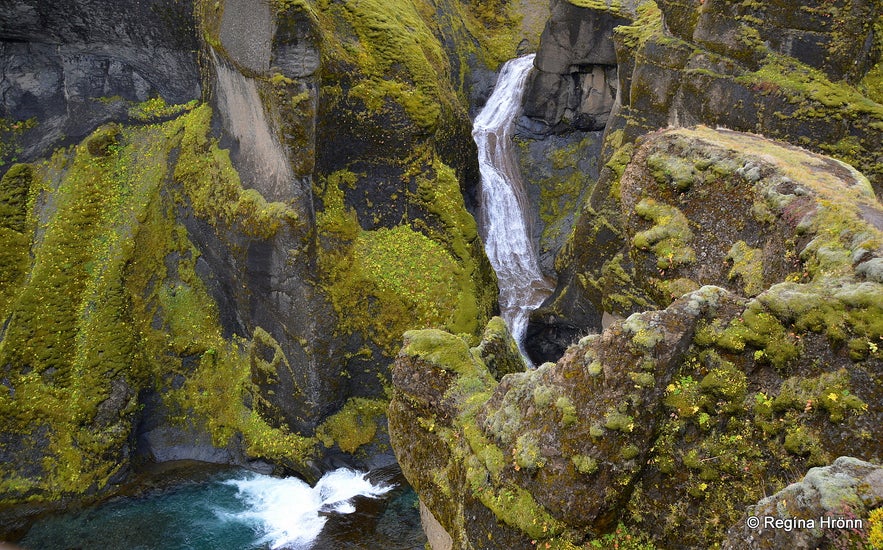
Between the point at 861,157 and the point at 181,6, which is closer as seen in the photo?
the point at 861,157

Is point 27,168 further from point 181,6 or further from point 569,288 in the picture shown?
point 569,288

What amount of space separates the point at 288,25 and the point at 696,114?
12.9 m

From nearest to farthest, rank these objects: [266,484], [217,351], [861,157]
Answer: [861,157] → [266,484] → [217,351]

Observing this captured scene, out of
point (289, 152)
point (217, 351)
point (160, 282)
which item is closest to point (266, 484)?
point (217, 351)

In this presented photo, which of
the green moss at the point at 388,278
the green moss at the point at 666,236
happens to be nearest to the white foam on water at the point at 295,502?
the green moss at the point at 388,278

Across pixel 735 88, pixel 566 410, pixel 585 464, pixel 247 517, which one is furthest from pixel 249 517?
pixel 735 88

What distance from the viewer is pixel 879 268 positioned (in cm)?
611

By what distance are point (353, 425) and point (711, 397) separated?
15.2 meters

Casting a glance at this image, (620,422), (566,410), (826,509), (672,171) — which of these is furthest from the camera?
(672,171)

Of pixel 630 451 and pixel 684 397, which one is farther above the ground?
pixel 684 397

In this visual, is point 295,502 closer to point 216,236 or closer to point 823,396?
point 216,236

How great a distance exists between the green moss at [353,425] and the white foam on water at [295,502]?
102cm

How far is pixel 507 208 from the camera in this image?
94.2 feet

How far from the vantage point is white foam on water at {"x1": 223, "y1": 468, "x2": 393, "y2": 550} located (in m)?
17.2
